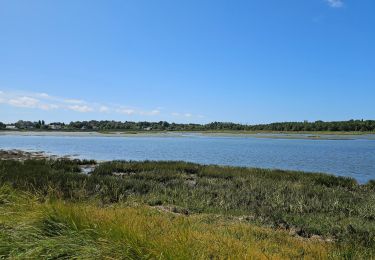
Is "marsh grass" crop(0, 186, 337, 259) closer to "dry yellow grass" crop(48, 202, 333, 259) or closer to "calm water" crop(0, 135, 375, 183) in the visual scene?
"dry yellow grass" crop(48, 202, 333, 259)

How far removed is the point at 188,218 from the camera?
10141 mm

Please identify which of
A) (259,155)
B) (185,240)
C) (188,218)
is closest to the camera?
(185,240)

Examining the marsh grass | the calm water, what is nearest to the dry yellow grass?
the marsh grass

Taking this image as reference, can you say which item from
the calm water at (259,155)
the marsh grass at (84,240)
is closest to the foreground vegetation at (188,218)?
the marsh grass at (84,240)

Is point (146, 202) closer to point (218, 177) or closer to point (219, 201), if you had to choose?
point (219, 201)

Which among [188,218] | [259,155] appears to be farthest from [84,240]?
[259,155]

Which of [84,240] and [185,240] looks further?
[185,240]

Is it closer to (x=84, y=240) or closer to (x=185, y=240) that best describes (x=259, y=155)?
(x=185, y=240)

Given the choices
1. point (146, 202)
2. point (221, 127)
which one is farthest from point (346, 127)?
point (146, 202)

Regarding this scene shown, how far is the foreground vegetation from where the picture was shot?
5.02 meters

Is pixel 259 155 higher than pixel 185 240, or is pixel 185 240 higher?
pixel 185 240

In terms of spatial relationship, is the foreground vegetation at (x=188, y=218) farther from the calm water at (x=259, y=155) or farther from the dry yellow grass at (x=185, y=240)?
the calm water at (x=259, y=155)

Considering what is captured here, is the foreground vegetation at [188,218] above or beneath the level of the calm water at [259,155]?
above

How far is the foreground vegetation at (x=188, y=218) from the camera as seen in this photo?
16.5 ft
